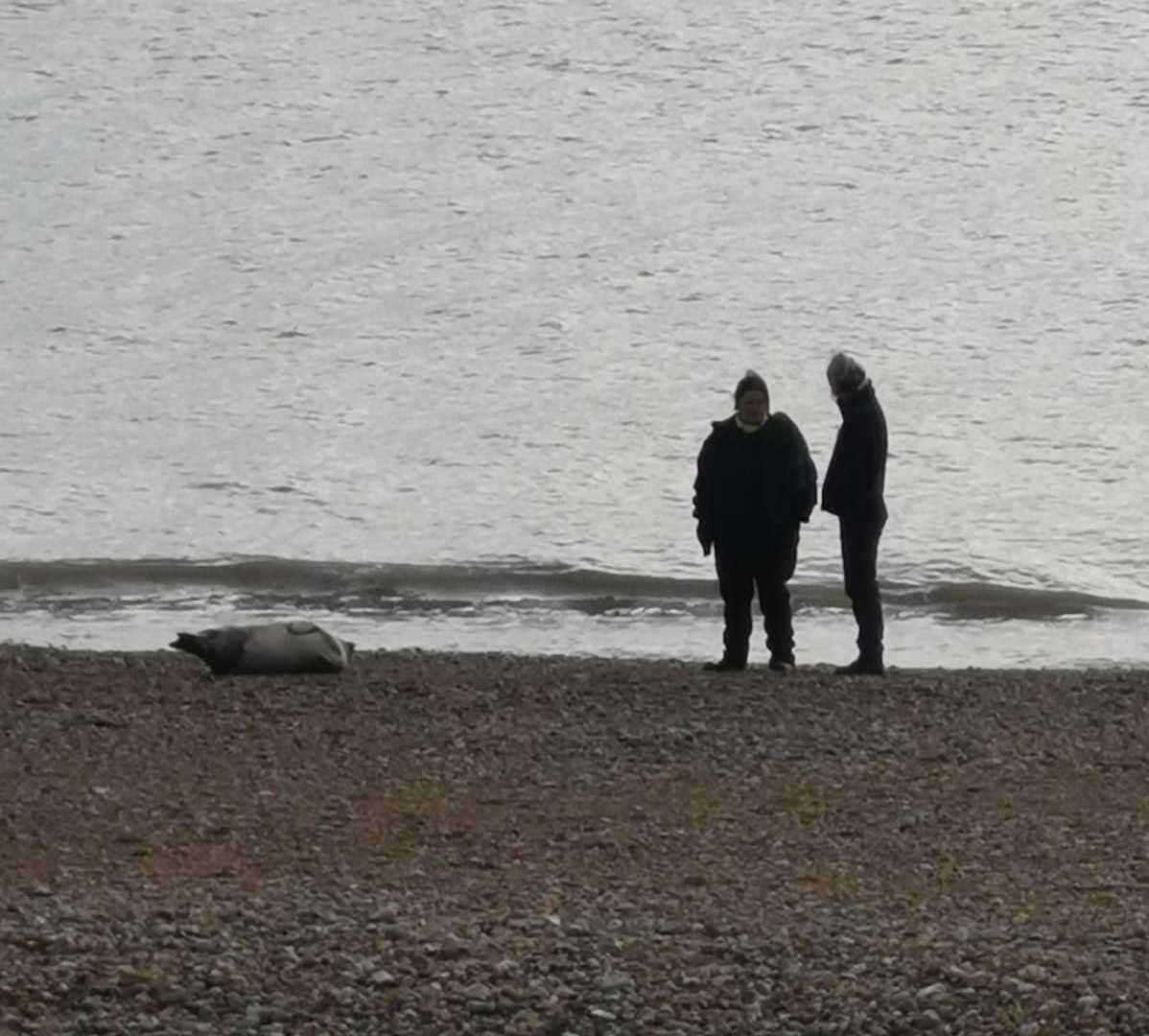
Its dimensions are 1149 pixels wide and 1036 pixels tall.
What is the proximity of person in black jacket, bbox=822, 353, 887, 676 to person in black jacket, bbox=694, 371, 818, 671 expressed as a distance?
0.48 ft

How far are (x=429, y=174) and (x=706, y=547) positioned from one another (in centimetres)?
3356

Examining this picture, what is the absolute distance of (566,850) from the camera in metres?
9.59

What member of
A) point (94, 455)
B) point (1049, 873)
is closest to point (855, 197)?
point (94, 455)

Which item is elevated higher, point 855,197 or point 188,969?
point 855,197

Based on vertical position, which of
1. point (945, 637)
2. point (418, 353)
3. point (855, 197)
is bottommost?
point (945, 637)

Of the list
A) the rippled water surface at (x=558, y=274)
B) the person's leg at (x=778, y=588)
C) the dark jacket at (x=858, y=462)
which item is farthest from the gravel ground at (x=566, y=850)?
the rippled water surface at (x=558, y=274)

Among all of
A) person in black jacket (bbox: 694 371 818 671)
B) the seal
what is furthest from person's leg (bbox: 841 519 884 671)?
the seal

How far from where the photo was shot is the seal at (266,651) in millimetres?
13328

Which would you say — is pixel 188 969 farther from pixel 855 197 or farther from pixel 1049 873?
pixel 855 197

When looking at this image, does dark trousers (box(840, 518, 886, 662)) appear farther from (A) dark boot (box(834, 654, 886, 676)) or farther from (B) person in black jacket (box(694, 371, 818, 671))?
(A) dark boot (box(834, 654, 886, 676))

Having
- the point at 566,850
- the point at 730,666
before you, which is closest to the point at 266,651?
the point at 730,666

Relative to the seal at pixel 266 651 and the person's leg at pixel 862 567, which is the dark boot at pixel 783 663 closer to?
the person's leg at pixel 862 567

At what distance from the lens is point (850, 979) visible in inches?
285

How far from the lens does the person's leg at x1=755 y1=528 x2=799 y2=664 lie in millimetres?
12312
